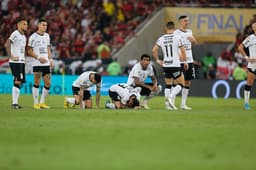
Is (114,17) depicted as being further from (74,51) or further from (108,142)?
(108,142)

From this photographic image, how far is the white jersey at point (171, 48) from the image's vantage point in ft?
71.2

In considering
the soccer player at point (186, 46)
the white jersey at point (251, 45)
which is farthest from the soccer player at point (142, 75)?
the white jersey at point (251, 45)

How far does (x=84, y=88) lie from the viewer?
22.7 m

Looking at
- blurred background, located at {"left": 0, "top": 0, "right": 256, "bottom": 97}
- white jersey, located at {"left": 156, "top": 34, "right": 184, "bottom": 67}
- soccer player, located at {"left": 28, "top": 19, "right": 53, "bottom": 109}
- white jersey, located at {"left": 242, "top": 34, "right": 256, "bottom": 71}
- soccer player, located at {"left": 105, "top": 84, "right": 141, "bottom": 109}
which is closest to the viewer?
white jersey, located at {"left": 156, "top": 34, "right": 184, "bottom": 67}

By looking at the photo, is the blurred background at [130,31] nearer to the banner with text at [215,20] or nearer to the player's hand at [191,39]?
the banner with text at [215,20]

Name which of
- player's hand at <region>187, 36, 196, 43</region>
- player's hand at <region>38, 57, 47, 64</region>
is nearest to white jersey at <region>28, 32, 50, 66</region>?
player's hand at <region>38, 57, 47, 64</region>

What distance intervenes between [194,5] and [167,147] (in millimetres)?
27846

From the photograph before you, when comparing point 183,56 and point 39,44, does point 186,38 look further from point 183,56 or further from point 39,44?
point 39,44

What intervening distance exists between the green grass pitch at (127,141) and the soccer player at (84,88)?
99.5 inches

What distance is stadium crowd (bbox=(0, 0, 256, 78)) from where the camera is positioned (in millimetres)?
38938

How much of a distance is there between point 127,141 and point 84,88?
9387 mm

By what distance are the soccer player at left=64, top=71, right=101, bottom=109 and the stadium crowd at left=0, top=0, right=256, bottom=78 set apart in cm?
1431

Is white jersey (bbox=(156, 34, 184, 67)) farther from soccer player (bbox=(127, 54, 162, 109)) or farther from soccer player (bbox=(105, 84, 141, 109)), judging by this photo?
soccer player (bbox=(105, 84, 141, 109))

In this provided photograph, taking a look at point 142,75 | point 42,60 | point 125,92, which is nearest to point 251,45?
Answer: point 142,75
